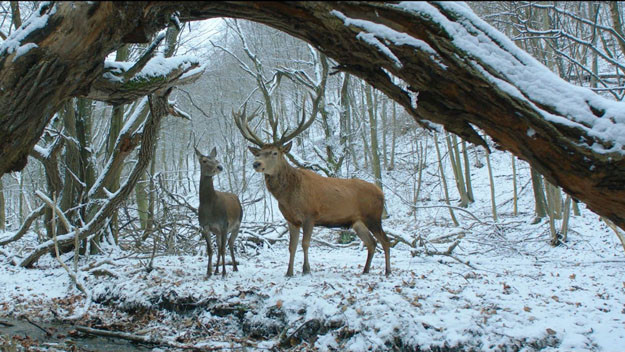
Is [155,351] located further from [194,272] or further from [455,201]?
[455,201]

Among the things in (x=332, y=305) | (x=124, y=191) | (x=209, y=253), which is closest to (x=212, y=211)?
(x=209, y=253)

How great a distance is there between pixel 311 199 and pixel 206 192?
5.66ft

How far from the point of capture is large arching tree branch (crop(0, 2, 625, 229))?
283 centimetres

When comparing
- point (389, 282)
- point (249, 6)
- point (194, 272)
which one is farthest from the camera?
point (194, 272)

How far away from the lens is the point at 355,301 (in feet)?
18.0

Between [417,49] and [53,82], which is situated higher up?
[417,49]

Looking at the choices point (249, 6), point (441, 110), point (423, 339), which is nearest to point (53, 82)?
point (249, 6)

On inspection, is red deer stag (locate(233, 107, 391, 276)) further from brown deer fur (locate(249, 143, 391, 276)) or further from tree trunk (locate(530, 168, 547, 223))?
tree trunk (locate(530, 168, 547, 223))

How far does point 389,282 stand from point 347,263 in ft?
7.68

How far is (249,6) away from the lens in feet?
9.45

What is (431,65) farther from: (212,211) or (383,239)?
(212,211)

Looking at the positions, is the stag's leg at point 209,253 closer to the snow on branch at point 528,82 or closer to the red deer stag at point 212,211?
the red deer stag at point 212,211

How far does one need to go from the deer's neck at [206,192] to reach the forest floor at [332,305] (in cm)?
116

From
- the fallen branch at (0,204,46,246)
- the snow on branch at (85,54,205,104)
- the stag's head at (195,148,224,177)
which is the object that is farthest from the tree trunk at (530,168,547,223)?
the fallen branch at (0,204,46,246)
